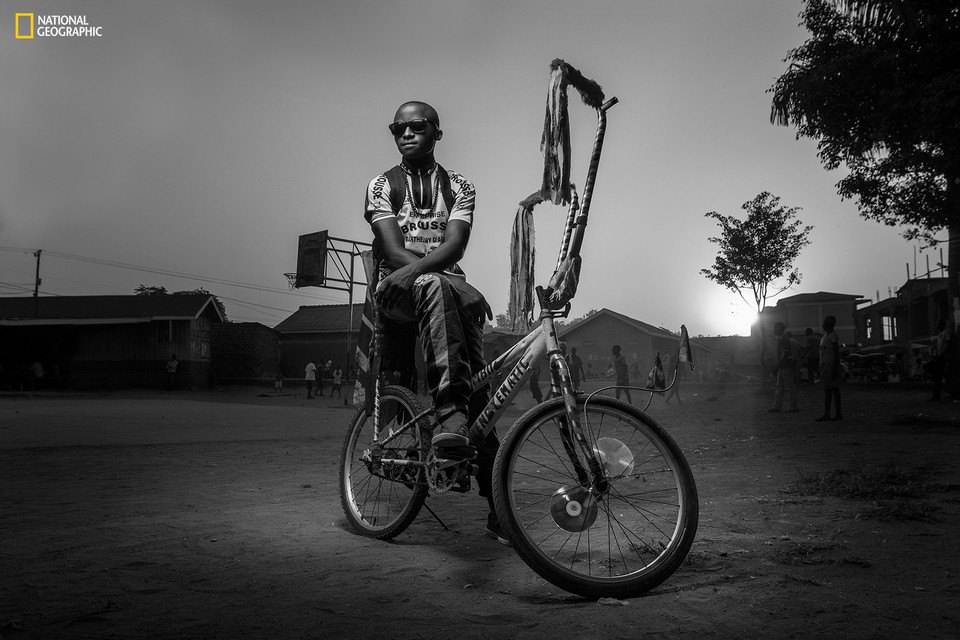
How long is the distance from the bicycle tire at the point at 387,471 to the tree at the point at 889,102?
36.6 ft

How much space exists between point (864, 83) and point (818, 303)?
45.2m

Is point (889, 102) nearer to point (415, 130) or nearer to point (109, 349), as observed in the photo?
point (415, 130)

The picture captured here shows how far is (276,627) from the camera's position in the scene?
2.01 meters

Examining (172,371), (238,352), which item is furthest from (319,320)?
(172,371)

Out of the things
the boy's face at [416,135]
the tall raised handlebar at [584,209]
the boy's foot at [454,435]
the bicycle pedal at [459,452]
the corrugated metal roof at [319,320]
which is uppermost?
the corrugated metal roof at [319,320]

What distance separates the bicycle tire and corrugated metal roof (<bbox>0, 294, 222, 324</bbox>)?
112 feet

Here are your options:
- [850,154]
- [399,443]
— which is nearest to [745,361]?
[850,154]

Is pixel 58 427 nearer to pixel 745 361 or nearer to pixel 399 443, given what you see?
pixel 399 443

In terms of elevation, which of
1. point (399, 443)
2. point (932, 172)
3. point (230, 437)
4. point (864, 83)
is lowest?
point (230, 437)

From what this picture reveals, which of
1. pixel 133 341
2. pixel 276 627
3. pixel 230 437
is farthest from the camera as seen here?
pixel 133 341

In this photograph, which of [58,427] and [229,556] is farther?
[58,427]

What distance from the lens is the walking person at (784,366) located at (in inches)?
476

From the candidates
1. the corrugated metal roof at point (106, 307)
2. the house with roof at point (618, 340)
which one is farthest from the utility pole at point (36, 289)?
the house with roof at point (618, 340)

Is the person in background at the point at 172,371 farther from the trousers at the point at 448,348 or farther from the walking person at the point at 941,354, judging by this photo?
the trousers at the point at 448,348
